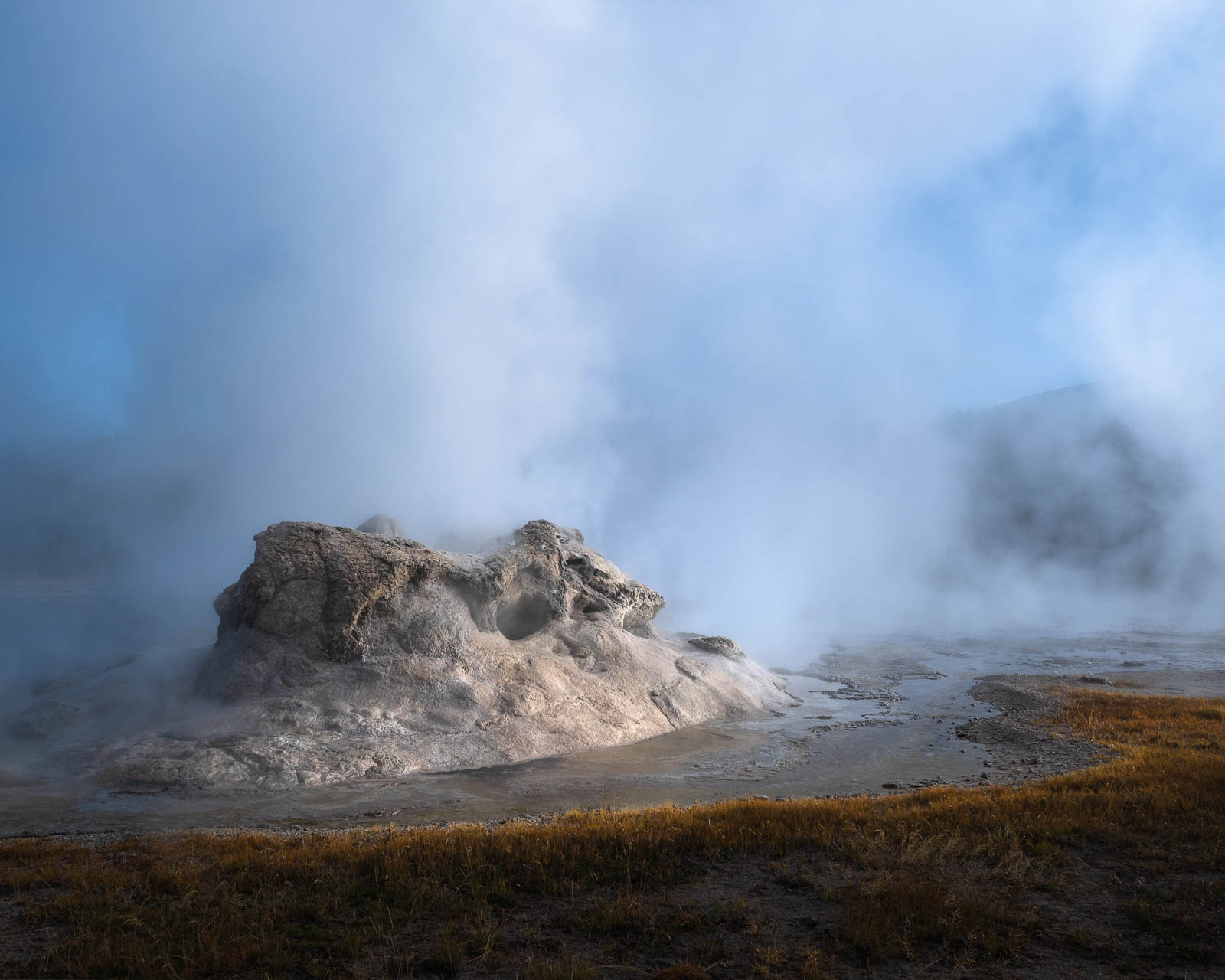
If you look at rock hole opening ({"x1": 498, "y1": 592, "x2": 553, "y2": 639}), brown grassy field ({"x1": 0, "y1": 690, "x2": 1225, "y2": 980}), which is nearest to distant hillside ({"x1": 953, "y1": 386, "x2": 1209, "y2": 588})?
rock hole opening ({"x1": 498, "y1": 592, "x2": 553, "y2": 639})

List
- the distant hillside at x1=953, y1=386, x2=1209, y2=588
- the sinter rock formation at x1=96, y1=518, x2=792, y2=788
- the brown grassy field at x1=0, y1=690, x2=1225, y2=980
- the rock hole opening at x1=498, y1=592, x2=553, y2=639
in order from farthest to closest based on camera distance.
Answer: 1. the distant hillside at x1=953, y1=386, x2=1209, y2=588
2. the rock hole opening at x1=498, y1=592, x2=553, y2=639
3. the sinter rock formation at x1=96, y1=518, x2=792, y2=788
4. the brown grassy field at x1=0, y1=690, x2=1225, y2=980

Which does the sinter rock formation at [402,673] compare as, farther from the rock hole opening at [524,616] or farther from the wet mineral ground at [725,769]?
the wet mineral ground at [725,769]

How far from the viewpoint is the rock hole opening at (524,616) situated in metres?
20.9

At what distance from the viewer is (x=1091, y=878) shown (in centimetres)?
785

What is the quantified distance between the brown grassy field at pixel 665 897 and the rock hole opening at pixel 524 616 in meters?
10.5

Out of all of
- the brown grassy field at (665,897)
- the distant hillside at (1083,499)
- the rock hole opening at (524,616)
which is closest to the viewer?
the brown grassy field at (665,897)

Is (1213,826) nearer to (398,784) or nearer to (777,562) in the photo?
(398,784)

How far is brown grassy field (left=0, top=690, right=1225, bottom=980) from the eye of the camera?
234 inches

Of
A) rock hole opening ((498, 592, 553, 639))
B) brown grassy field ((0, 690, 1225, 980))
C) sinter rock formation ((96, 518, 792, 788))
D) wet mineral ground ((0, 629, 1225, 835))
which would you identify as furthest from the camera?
rock hole opening ((498, 592, 553, 639))

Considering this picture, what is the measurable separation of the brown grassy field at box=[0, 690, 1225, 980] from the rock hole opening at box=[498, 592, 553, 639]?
10.5 metres

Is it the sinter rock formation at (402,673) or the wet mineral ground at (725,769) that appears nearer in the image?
the wet mineral ground at (725,769)

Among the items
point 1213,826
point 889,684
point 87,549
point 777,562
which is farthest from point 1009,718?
point 87,549

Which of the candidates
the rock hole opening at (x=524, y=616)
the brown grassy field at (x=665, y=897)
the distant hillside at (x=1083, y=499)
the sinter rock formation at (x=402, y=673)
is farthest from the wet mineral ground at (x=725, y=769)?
the distant hillside at (x=1083, y=499)

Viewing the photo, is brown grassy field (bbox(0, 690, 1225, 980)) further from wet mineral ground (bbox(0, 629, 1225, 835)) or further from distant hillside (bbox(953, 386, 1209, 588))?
distant hillside (bbox(953, 386, 1209, 588))
